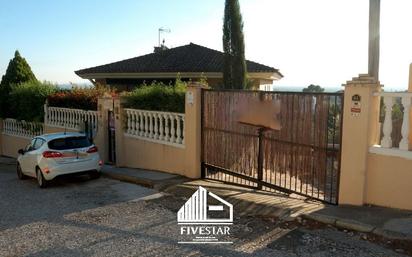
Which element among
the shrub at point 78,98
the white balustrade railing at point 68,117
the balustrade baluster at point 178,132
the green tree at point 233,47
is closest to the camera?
the balustrade baluster at point 178,132

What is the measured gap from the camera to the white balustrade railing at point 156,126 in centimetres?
1040

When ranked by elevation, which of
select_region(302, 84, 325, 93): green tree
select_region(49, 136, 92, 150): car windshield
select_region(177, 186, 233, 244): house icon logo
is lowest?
select_region(177, 186, 233, 244): house icon logo

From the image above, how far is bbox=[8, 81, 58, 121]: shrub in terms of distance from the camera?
17.4 m

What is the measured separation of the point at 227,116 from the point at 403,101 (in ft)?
12.3

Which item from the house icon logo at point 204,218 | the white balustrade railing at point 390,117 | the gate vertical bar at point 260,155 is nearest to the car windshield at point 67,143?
the house icon logo at point 204,218

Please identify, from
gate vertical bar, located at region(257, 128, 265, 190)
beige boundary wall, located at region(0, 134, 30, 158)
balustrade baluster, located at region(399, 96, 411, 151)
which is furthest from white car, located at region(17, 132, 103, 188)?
beige boundary wall, located at region(0, 134, 30, 158)

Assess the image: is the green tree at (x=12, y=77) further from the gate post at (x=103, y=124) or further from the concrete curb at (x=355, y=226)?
the concrete curb at (x=355, y=226)

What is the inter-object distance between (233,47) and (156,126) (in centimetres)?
597

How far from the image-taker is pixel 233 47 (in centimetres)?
1576

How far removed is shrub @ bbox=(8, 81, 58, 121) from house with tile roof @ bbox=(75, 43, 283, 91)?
4.79m

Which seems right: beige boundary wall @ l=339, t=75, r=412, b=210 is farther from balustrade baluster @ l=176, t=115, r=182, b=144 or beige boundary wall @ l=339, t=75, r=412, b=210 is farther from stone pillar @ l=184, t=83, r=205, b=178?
balustrade baluster @ l=176, t=115, r=182, b=144

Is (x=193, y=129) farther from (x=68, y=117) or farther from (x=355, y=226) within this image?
(x=68, y=117)

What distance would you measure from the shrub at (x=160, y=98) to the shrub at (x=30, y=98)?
21.3ft

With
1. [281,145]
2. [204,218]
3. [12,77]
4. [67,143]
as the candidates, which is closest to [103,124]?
[67,143]
